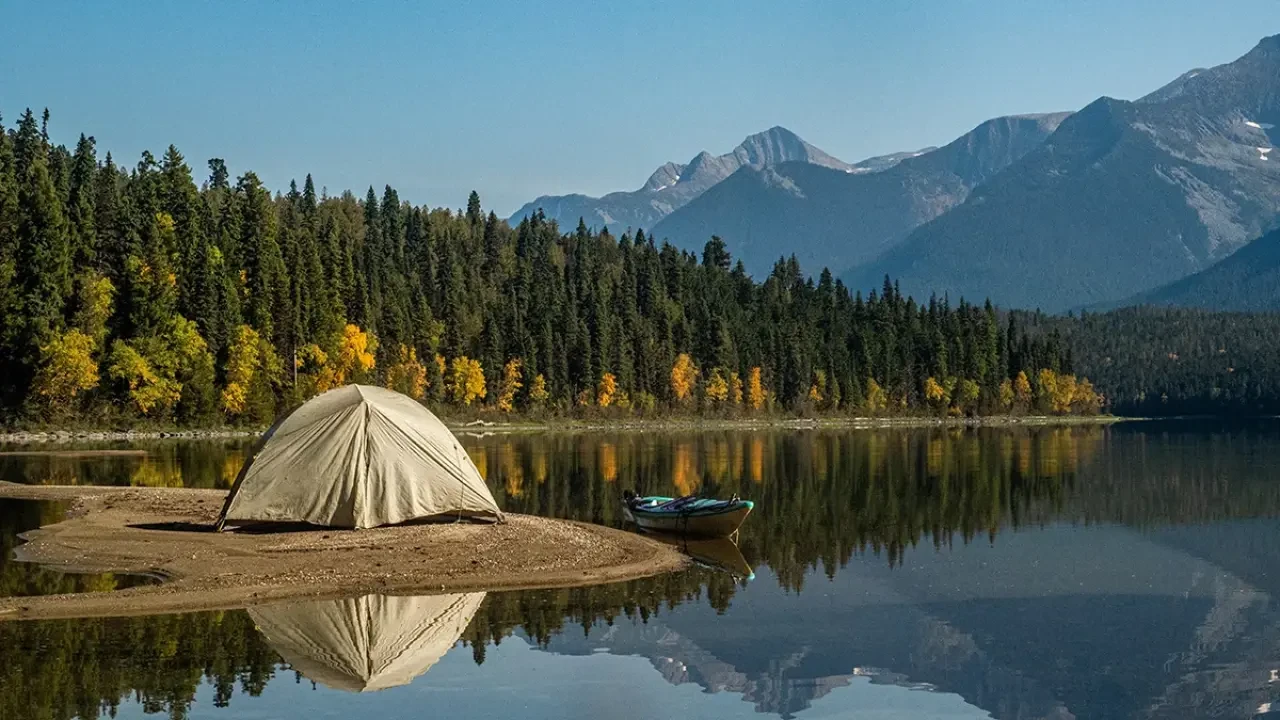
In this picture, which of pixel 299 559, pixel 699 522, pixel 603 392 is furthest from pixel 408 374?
pixel 299 559

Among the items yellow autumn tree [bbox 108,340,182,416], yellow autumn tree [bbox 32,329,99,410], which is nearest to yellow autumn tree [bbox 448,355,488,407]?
yellow autumn tree [bbox 108,340,182,416]

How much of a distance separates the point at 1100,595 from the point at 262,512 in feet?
82.6

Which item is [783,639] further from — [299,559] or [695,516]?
[695,516]

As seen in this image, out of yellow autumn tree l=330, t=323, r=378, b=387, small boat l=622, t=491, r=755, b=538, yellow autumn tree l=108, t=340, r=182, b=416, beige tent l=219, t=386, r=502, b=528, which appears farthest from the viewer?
yellow autumn tree l=330, t=323, r=378, b=387

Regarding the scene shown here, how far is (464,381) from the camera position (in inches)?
7092

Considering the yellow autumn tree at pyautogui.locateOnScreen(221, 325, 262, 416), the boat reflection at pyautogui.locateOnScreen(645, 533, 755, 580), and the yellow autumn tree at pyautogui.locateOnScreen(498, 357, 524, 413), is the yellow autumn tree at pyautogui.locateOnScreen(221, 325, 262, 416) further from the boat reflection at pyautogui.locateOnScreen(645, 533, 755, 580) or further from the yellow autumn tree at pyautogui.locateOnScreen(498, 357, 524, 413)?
the boat reflection at pyautogui.locateOnScreen(645, 533, 755, 580)

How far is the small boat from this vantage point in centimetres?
4753

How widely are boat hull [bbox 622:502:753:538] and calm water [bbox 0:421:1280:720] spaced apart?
1038 mm

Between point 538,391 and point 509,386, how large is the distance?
4.89m

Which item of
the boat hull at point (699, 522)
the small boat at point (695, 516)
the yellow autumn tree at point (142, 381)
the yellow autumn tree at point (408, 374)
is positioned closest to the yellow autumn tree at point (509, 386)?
the yellow autumn tree at point (408, 374)

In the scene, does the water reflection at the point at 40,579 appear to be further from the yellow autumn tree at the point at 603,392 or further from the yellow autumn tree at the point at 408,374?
the yellow autumn tree at the point at 603,392

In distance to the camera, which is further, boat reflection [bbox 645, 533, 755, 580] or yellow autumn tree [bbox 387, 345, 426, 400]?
yellow autumn tree [bbox 387, 345, 426, 400]

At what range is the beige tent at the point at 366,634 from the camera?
1025 inches

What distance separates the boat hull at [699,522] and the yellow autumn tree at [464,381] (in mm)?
130129
